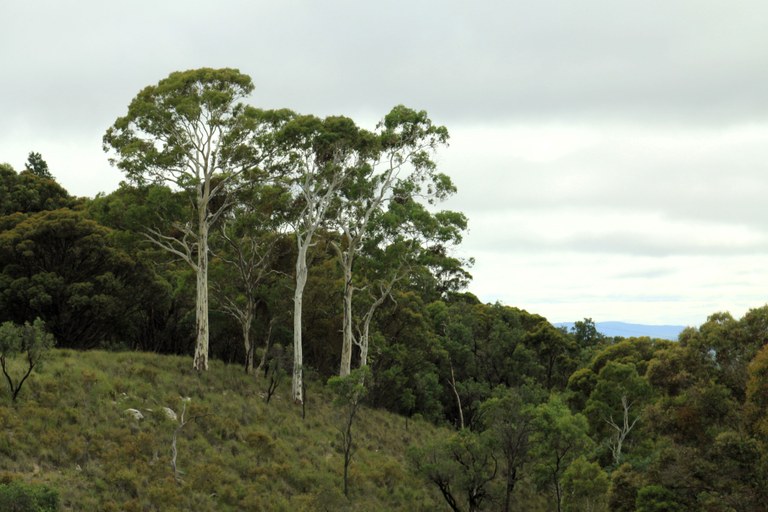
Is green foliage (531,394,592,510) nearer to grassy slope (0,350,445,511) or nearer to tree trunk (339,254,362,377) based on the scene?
grassy slope (0,350,445,511)

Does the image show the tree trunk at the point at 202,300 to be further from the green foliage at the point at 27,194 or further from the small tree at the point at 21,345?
the green foliage at the point at 27,194

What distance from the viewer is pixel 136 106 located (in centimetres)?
3356

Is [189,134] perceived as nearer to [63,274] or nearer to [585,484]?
[63,274]

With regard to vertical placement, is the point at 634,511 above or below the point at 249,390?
below

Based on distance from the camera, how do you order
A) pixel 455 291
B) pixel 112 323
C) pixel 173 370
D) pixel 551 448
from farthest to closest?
pixel 455 291 < pixel 112 323 < pixel 551 448 < pixel 173 370

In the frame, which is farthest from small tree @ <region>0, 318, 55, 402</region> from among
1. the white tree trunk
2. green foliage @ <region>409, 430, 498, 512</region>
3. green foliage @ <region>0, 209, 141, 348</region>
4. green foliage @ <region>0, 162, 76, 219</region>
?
green foliage @ <region>0, 162, 76, 219</region>

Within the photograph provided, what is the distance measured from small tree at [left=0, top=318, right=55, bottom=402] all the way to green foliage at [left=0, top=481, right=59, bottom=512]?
5.84 m

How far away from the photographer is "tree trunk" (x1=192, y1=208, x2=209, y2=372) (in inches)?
1294

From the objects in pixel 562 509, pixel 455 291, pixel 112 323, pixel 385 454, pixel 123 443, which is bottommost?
pixel 562 509

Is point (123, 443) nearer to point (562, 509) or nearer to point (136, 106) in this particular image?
point (136, 106)

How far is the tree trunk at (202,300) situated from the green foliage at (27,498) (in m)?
14.7

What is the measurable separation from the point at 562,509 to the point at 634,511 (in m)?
12.5

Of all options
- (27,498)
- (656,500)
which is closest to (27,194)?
(27,498)

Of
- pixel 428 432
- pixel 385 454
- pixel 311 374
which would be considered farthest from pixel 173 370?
pixel 428 432
